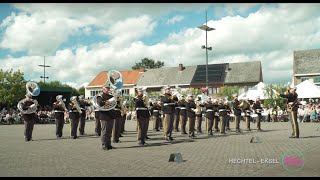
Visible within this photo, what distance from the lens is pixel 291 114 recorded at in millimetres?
16562

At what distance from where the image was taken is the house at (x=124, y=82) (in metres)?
83.2

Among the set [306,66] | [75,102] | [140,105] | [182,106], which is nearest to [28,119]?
[75,102]

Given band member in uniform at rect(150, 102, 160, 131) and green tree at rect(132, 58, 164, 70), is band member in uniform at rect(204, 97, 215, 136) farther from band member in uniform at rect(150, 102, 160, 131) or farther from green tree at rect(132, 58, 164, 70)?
green tree at rect(132, 58, 164, 70)

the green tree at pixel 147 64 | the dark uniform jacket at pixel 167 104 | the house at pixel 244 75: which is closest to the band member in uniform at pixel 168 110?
the dark uniform jacket at pixel 167 104

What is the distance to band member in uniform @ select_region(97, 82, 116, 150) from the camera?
1295 centimetres

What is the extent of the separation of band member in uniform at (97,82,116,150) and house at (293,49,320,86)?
49048 mm

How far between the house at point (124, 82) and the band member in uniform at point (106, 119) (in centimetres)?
6859

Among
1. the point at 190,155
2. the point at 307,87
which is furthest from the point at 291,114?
the point at 307,87

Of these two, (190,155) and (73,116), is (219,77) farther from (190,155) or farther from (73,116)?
(190,155)

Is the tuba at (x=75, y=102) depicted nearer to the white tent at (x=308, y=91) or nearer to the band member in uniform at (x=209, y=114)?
the band member in uniform at (x=209, y=114)

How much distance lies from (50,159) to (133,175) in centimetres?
357

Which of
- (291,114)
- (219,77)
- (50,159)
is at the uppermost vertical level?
(219,77)

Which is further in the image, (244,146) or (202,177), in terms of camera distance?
(244,146)

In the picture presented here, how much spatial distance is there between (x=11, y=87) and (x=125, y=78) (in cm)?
3717
